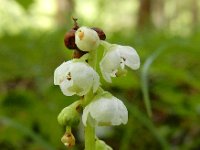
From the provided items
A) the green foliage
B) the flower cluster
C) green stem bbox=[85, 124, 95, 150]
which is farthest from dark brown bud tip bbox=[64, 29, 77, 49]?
the green foliage

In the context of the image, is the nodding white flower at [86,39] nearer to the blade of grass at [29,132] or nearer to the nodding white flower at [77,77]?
the nodding white flower at [77,77]

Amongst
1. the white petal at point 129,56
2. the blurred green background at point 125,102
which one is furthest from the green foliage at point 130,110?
A: the white petal at point 129,56

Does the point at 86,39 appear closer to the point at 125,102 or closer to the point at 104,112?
the point at 104,112

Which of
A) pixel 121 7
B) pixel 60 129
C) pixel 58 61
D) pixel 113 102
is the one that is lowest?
pixel 121 7

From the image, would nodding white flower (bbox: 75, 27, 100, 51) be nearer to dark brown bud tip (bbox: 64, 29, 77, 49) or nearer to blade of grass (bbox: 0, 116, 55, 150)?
dark brown bud tip (bbox: 64, 29, 77, 49)

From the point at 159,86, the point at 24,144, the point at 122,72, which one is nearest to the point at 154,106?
the point at 159,86

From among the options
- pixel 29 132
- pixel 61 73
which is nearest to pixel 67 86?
pixel 61 73

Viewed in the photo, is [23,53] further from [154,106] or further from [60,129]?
[60,129]
